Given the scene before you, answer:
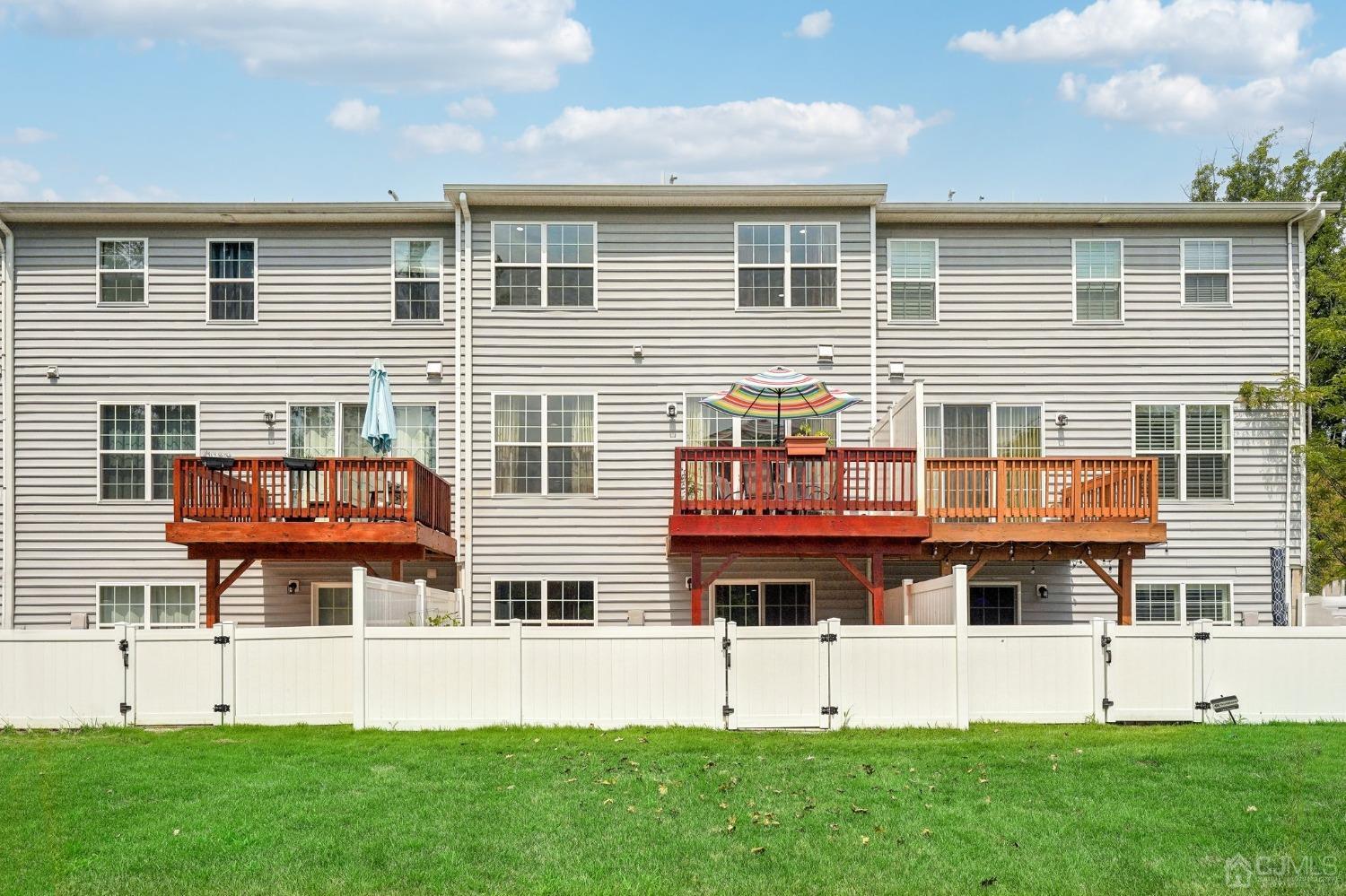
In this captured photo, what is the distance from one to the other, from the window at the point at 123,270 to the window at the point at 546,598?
6.70m

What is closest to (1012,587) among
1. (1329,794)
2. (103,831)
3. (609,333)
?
(609,333)

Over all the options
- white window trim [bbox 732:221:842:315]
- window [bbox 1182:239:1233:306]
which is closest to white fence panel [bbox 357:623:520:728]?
white window trim [bbox 732:221:842:315]

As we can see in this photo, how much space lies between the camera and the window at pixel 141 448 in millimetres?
18469

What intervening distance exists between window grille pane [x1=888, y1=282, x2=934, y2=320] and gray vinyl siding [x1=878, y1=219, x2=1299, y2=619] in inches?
5.7

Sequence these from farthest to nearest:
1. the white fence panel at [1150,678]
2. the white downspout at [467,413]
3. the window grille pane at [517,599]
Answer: the window grille pane at [517,599], the white downspout at [467,413], the white fence panel at [1150,678]

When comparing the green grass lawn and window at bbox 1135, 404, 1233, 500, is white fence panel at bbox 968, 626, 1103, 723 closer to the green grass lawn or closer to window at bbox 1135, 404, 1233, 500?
the green grass lawn

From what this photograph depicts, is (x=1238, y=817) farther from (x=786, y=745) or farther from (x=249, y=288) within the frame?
(x=249, y=288)

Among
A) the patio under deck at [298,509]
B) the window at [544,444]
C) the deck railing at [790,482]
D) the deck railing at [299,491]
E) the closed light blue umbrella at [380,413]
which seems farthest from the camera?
the window at [544,444]

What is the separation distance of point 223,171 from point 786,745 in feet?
52.6

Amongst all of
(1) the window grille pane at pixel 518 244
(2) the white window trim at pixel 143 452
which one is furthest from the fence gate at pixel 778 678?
(2) the white window trim at pixel 143 452

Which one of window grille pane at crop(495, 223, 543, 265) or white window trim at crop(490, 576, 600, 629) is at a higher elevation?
window grille pane at crop(495, 223, 543, 265)

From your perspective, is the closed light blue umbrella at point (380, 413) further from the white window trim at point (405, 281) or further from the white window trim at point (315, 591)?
the white window trim at point (315, 591)

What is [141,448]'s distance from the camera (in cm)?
1855

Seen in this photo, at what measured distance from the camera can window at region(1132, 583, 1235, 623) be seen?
60.8 ft
